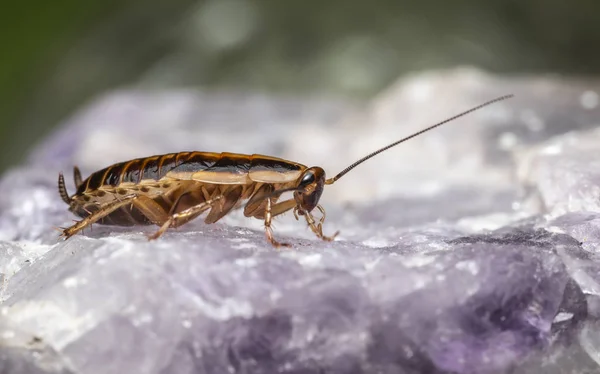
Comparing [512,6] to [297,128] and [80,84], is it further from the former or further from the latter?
[80,84]

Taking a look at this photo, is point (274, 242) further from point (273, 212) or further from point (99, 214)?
point (99, 214)

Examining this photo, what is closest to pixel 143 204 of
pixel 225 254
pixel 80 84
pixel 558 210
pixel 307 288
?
pixel 225 254

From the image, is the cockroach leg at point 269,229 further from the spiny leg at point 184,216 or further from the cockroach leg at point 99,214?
the cockroach leg at point 99,214

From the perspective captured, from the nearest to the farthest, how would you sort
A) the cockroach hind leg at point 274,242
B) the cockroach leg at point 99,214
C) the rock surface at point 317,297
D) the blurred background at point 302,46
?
the rock surface at point 317,297 < the cockroach hind leg at point 274,242 < the cockroach leg at point 99,214 < the blurred background at point 302,46

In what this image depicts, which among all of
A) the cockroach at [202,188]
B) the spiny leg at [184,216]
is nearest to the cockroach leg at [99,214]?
the cockroach at [202,188]

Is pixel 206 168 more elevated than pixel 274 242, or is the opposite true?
pixel 206 168

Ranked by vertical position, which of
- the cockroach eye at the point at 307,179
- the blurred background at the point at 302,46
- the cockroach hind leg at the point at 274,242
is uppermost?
the blurred background at the point at 302,46

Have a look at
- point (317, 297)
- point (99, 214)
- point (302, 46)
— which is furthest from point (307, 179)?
point (302, 46)
